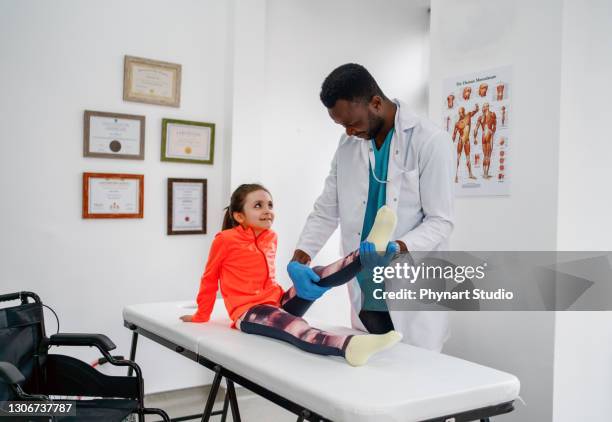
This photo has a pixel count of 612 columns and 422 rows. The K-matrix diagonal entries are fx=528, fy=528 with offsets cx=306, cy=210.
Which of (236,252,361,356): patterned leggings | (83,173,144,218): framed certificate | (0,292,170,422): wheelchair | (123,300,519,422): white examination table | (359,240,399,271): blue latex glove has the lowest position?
(0,292,170,422): wheelchair

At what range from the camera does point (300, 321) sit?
68.4 inches

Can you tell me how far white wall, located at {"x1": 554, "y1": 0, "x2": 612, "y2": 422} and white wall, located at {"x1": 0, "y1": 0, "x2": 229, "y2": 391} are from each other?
6.54 feet

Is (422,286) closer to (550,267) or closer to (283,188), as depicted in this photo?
(550,267)

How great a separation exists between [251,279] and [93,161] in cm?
138

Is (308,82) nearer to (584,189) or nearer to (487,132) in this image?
(487,132)

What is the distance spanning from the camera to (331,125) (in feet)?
12.4

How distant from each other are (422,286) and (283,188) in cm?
176

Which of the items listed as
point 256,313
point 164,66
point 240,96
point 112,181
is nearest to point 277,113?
point 240,96

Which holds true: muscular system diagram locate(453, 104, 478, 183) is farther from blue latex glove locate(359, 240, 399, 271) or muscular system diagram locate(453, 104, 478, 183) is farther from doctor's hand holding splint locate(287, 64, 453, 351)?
blue latex glove locate(359, 240, 399, 271)

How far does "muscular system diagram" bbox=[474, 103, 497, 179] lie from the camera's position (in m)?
2.27

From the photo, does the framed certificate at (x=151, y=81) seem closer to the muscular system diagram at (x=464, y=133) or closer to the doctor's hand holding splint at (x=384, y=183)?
the doctor's hand holding splint at (x=384, y=183)

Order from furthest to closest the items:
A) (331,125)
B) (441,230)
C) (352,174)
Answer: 1. (331,125)
2. (352,174)
3. (441,230)

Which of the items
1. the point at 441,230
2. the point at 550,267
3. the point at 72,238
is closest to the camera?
the point at 441,230

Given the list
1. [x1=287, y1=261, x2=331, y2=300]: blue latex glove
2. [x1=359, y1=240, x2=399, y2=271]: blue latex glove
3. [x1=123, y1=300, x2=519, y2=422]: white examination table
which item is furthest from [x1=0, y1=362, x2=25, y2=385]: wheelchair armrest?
[x1=359, y1=240, x2=399, y2=271]: blue latex glove
